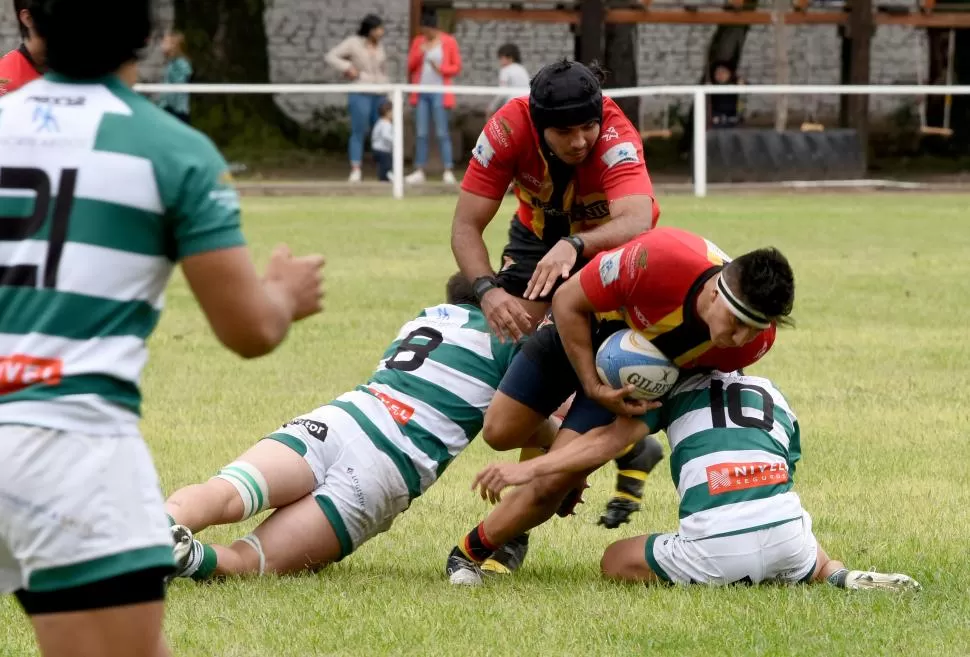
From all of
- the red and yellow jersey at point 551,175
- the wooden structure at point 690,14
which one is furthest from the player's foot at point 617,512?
the wooden structure at point 690,14

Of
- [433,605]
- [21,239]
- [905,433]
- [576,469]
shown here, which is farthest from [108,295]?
[905,433]

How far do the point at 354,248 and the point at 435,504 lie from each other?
890 centimetres

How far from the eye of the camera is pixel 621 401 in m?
5.10

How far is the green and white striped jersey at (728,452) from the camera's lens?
16.3 ft

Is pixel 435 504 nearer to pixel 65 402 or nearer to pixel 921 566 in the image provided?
pixel 921 566

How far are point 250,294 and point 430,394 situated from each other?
9.24 feet

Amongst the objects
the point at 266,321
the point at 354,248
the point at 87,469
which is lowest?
the point at 354,248

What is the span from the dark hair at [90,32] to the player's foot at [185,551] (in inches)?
90.0

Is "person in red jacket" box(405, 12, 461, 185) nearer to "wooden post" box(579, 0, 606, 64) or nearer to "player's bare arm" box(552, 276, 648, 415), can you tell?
"wooden post" box(579, 0, 606, 64)

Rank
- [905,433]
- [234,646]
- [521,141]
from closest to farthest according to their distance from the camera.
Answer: [234,646]
[521,141]
[905,433]

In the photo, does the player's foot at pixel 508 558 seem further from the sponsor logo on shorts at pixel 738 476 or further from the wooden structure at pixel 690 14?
the wooden structure at pixel 690 14

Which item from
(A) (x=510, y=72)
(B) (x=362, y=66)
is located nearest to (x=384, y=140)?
(B) (x=362, y=66)

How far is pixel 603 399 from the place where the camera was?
16.8 feet

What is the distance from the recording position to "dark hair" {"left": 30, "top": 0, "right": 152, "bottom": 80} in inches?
107
